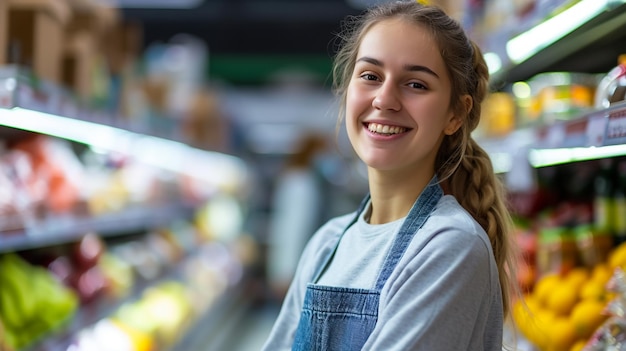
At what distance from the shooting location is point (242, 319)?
26.1 ft

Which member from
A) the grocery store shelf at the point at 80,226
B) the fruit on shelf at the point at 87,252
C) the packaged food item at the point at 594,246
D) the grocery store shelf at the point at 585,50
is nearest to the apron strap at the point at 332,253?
the grocery store shelf at the point at 585,50

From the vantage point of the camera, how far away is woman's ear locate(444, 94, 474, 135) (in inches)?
61.1

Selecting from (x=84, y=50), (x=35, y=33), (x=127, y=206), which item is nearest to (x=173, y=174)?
(x=127, y=206)

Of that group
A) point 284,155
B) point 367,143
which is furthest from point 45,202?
point 284,155

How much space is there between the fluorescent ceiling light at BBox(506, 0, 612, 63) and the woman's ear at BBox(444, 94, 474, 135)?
0.38 meters

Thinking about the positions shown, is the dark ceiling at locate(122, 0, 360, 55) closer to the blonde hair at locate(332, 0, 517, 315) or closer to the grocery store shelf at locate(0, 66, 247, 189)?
the grocery store shelf at locate(0, 66, 247, 189)

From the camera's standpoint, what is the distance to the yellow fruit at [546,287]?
7.50 ft

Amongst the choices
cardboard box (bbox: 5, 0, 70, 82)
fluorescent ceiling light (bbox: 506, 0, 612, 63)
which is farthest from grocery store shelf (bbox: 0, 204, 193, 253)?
fluorescent ceiling light (bbox: 506, 0, 612, 63)

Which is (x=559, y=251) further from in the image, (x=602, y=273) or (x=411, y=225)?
(x=411, y=225)

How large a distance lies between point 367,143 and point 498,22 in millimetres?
1430

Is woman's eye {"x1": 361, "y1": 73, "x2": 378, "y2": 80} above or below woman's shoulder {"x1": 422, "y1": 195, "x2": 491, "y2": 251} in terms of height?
above

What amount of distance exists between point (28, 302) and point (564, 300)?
1.85 m

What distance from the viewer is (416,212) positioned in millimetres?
1479

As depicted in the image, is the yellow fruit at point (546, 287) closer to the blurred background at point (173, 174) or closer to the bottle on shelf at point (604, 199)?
the blurred background at point (173, 174)
